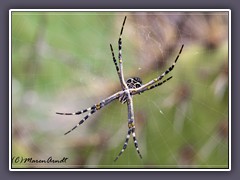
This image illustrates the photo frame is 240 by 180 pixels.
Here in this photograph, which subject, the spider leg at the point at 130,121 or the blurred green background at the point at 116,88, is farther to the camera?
the spider leg at the point at 130,121

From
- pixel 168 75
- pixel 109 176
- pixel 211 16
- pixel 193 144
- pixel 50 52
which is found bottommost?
pixel 109 176

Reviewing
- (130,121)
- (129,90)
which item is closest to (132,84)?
(129,90)

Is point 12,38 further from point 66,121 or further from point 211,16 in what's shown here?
point 211,16

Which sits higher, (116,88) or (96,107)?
(116,88)

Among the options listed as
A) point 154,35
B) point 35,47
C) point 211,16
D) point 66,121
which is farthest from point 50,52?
point 211,16

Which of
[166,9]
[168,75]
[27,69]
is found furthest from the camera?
[27,69]

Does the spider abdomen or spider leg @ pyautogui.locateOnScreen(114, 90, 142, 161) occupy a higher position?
the spider abdomen

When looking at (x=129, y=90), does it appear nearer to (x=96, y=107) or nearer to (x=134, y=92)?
(x=134, y=92)

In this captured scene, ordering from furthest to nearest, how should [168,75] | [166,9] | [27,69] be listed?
[27,69]
[166,9]
[168,75]
